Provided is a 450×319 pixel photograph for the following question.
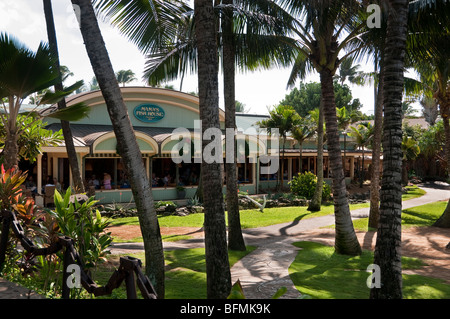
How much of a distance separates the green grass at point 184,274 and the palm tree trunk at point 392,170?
2.84 metres

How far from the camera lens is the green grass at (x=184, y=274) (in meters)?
6.55

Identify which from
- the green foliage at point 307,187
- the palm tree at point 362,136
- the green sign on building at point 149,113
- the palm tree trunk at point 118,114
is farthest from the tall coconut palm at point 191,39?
the palm tree at point 362,136

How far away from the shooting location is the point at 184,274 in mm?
8039

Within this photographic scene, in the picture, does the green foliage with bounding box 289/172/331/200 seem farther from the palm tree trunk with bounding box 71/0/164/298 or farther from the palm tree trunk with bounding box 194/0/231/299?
the palm tree trunk with bounding box 71/0/164/298

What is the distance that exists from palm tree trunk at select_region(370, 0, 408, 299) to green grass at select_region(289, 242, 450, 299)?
129cm

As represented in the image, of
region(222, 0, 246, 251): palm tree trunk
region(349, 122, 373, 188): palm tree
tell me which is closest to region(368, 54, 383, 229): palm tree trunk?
region(222, 0, 246, 251): palm tree trunk

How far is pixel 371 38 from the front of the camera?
→ 10.2 meters

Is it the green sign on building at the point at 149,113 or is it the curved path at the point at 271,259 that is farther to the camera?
the green sign on building at the point at 149,113

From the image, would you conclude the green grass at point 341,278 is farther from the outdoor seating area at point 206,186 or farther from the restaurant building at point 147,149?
the restaurant building at point 147,149

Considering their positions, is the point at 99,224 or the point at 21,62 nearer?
the point at 99,224
